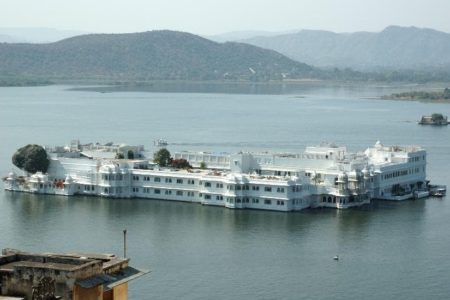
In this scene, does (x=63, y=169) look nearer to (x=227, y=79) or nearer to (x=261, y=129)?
(x=261, y=129)

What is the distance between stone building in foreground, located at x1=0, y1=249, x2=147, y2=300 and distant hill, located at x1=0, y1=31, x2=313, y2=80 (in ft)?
331

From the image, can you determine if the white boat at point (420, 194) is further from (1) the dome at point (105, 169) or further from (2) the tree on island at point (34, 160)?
(2) the tree on island at point (34, 160)

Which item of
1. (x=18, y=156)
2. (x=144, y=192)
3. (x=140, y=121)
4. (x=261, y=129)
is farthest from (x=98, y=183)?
(x=140, y=121)

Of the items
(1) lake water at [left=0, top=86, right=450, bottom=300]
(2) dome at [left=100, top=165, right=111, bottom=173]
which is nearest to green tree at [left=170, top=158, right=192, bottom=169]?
(2) dome at [left=100, top=165, right=111, bottom=173]

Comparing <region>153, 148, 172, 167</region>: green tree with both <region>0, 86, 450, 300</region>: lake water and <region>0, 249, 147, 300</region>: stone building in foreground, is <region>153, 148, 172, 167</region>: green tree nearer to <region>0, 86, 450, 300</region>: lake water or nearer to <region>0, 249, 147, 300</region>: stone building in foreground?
<region>0, 86, 450, 300</region>: lake water

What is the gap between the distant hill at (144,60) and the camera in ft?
385

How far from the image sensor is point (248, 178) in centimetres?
2194

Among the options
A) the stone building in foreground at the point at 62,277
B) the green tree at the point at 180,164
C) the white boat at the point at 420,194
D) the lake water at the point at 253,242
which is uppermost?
the stone building in foreground at the point at 62,277

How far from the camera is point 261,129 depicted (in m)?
44.9

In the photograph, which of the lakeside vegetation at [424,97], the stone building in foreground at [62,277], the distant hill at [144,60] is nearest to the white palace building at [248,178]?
the stone building in foreground at [62,277]

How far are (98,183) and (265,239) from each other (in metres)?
6.20

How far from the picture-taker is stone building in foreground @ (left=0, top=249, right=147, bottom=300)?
6.60 meters

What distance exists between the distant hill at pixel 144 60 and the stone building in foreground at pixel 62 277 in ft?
331

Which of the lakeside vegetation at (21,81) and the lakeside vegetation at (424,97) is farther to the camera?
the lakeside vegetation at (21,81)
